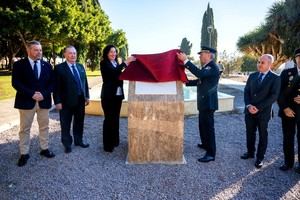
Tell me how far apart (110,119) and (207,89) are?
1.74 meters

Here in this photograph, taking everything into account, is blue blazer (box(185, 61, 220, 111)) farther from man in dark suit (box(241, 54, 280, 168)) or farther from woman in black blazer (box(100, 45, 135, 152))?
woman in black blazer (box(100, 45, 135, 152))

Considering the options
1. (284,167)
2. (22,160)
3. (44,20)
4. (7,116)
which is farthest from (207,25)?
(22,160)

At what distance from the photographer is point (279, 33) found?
21.3m

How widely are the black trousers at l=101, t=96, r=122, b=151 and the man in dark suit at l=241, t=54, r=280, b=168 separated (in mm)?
2167

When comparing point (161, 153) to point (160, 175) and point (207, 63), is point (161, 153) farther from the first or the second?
point (207, 63)

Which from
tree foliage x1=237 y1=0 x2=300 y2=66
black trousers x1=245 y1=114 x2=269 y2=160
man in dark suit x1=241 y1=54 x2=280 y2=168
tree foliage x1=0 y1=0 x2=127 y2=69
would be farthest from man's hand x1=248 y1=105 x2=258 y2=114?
tree foliage x1=0 y1=0 x2=127 y2=69

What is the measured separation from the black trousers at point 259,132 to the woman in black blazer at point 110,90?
212 centimetres

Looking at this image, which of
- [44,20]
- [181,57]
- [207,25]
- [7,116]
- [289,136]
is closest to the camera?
[289,136]

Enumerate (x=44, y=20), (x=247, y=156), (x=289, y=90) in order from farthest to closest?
(x=44, y=20) → (x=247, y=156) → (x=289, y=90)

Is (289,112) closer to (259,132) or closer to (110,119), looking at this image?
(259,132)

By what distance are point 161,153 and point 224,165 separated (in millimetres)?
992

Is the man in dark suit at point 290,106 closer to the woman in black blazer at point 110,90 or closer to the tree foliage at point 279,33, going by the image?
the woman in black blazer at point 110,90

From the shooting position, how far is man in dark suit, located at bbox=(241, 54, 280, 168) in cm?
463

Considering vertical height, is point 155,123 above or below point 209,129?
above
